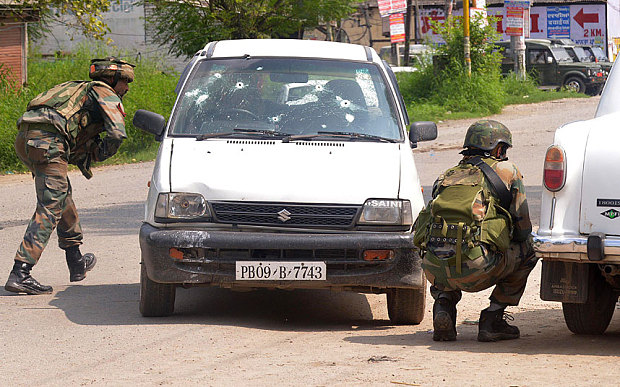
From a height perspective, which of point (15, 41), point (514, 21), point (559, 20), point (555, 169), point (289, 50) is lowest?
point (555, 169)

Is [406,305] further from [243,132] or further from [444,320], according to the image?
[243,132]

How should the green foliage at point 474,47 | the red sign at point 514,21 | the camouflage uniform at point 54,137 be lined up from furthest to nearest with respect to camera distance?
the red sign at point 514,21 → the green foliage at point 474,47 → the camouflage uniform at point 54,137

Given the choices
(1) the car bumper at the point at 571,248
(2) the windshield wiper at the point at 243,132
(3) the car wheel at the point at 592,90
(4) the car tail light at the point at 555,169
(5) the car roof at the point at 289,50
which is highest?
(5) the car roof at the point at 289,50

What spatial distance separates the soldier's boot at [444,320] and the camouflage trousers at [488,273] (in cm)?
4

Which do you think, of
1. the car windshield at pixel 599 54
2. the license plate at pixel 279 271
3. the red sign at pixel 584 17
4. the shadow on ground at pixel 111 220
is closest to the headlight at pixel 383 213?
the license plate at pixel 279 271


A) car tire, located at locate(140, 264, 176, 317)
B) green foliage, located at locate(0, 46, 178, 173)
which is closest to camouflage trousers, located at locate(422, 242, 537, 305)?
car tire, located at locate(140, 264, 176, 317)

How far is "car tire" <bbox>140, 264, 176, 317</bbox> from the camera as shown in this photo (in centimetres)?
652

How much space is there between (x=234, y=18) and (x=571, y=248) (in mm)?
19650

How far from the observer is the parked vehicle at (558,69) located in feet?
114

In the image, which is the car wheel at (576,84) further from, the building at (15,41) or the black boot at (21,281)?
the black boot at (21,281)

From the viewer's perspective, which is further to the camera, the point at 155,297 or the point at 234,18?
the point at 234,18

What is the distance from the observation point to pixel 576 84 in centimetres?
3494

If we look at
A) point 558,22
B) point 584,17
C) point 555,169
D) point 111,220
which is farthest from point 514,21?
point 555,169

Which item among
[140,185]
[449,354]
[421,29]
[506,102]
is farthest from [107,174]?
[421,29]
